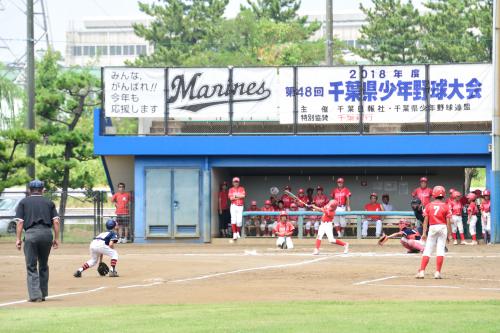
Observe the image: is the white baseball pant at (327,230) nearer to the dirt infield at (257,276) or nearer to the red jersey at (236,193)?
the dirt infield at (257,276)

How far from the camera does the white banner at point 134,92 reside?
3591 cm

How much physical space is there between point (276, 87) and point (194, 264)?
1082 centimetres

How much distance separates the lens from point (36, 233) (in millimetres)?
17500

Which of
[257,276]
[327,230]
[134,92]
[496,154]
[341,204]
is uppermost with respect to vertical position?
[134,92]

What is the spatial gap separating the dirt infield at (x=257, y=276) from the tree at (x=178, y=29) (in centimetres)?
5454

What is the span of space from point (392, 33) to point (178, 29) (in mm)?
18041

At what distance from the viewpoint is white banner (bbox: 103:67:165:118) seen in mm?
35906

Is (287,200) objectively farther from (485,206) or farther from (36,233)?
(36,233)

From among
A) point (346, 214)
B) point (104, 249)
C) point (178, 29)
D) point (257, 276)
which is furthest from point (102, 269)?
point (178, 29)

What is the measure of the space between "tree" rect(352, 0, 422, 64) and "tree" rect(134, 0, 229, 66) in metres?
13.8

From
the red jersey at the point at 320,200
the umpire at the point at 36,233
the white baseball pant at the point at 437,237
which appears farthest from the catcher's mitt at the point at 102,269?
the red jersey at the point at 320,200

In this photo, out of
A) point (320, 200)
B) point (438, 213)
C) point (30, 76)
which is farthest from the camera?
point (30, 76)

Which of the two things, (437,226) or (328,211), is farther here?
(328,211)

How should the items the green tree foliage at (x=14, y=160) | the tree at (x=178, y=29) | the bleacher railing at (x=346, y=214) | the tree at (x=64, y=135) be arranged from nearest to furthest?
the bleacher railing at (x=346, y=214) < the green tree foliage at (x=14, y=160) < the tree at (x=64, y=135) < the tree at (x=178, y=29)
